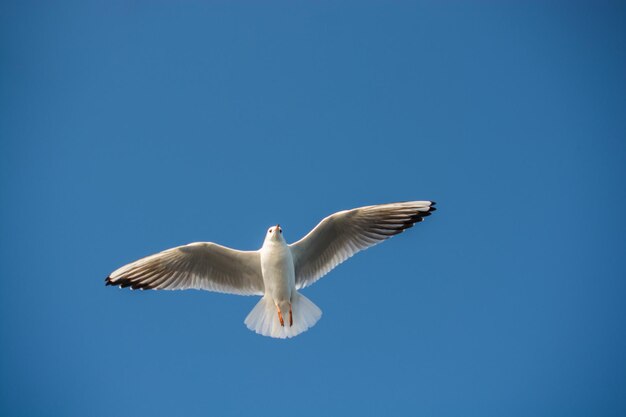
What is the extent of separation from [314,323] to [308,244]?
79 cm

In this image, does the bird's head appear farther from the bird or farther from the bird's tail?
the bird's tail

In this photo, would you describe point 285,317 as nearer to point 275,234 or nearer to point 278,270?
point 278,270

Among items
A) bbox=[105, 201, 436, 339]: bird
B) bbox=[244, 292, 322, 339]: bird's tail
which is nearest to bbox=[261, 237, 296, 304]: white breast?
bbox=[105, 201, 436, 339]: bird

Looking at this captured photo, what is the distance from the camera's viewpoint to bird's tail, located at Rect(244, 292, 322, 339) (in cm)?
569

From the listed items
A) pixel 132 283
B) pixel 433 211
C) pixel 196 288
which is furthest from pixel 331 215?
pixel 132 283

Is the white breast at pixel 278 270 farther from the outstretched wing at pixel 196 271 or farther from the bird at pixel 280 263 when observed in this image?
the outstretched wing at pixel 196 271

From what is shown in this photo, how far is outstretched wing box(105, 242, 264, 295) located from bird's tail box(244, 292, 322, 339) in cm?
22

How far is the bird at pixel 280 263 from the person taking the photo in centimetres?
568

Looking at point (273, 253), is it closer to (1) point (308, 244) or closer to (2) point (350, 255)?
(1) point (308, 244)

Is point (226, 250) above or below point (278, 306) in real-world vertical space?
above

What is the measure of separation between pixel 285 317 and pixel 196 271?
1.05 metres

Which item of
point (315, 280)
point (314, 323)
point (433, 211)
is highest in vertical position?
point (433, 211)

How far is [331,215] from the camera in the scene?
18.6ft

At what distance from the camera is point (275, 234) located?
5.69m
